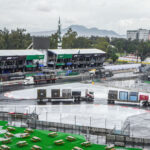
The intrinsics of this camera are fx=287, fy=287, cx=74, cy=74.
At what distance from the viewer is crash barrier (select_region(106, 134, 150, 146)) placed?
3162cm

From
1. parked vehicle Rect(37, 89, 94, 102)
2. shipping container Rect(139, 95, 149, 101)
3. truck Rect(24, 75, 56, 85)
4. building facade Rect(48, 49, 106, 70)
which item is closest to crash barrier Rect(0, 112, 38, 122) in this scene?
parked vehicle Rect(37, 89, 94, 102)

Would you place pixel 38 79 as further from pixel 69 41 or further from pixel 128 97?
pixel 69 41

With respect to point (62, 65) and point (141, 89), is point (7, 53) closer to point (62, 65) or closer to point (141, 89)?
point (62, 65)

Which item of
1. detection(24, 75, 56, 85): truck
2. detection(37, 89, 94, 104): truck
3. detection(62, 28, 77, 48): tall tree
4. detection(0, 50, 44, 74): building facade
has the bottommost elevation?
detection(37, 89, 94, 104): truck

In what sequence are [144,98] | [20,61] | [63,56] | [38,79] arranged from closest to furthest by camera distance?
[144,98]
[38,79]
[20,61]
[63,56]

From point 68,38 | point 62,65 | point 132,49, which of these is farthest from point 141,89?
point 132,49

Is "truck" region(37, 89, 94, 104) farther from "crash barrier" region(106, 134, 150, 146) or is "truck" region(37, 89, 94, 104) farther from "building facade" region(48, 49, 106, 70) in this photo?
"building facade" region(48, 49, 106, 70)

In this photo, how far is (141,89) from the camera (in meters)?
66.8

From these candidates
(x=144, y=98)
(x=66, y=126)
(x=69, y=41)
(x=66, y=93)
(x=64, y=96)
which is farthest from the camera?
(x=69, y=41)

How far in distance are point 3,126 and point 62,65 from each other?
69919 mm

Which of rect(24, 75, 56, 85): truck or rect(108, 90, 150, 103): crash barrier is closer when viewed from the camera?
rect(108, 90, 150, 103): crash barrier

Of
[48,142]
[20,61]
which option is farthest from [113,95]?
[20,61]

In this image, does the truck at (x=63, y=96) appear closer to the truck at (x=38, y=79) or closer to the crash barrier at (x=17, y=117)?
the crash barrier at (x=17, y=117)

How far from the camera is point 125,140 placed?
105 ft
